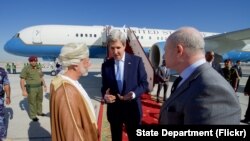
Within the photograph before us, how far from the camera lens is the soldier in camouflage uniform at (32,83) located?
682 centimetres

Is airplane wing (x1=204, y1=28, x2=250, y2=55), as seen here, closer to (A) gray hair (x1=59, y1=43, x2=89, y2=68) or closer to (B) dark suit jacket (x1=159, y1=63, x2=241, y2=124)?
(A) gray hair (x1=59, y1=43, x2=89, y2=68)

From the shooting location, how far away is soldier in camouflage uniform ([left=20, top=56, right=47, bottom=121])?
6.82 metres

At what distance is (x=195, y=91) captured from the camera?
1390mm

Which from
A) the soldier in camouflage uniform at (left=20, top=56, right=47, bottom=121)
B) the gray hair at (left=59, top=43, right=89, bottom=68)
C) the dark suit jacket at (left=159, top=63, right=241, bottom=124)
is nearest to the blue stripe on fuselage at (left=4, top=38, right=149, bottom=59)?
the soldier in camouflage uniform at (left=20, top=56, right=47, bottom=121)

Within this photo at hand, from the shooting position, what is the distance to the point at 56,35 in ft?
60.2

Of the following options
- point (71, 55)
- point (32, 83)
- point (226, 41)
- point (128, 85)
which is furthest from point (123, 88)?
→ point (226, 41)

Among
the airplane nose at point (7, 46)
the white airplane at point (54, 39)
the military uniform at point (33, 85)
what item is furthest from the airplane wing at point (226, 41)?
the airplane nose at point (7, 46)

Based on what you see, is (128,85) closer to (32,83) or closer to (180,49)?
(180,49)

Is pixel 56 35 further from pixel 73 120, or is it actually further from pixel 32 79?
pixel 73 120

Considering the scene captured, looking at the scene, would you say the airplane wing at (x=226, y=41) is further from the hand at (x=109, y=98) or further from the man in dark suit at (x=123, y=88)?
the hand at (x=109, y=98)

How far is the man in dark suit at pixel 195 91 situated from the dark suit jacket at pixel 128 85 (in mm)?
1733

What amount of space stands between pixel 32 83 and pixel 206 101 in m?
6.31

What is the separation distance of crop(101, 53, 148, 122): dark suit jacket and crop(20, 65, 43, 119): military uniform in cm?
398

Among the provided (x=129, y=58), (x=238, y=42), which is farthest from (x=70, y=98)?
(x=238, y=42)
